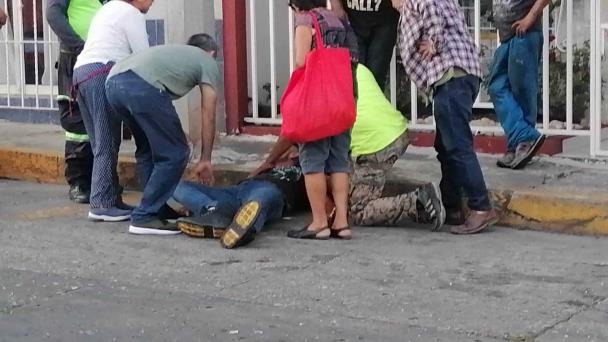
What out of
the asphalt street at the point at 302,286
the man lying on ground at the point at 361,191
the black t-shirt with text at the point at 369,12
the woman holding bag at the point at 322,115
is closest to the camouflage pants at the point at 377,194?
the man lying on ground at the point at 361,191

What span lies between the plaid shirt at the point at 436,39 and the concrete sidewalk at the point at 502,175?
85cm

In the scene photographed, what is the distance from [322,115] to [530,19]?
1806 mm

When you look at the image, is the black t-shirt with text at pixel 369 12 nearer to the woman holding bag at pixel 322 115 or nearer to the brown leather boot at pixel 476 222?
the woman holding bag at pixel 322 115

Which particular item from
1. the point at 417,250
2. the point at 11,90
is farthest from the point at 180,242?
the point at 11,90

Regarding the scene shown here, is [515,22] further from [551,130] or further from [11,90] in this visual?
[11,90]

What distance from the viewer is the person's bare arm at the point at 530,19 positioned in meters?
7.67

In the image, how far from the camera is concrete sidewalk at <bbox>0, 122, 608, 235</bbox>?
708 cm

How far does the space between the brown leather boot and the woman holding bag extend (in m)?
0.66

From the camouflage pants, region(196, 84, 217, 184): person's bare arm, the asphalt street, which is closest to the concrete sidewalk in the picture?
the asphalt street

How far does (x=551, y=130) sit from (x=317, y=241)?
223 centimetres

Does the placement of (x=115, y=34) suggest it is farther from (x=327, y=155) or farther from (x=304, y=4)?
(x=327, y=155)

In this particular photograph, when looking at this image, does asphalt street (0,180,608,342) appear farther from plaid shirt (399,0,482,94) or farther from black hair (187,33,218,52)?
black hair (187,33,218,52)

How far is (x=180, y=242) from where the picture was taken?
7.05 m

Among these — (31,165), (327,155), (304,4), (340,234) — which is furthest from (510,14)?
(31,165)
